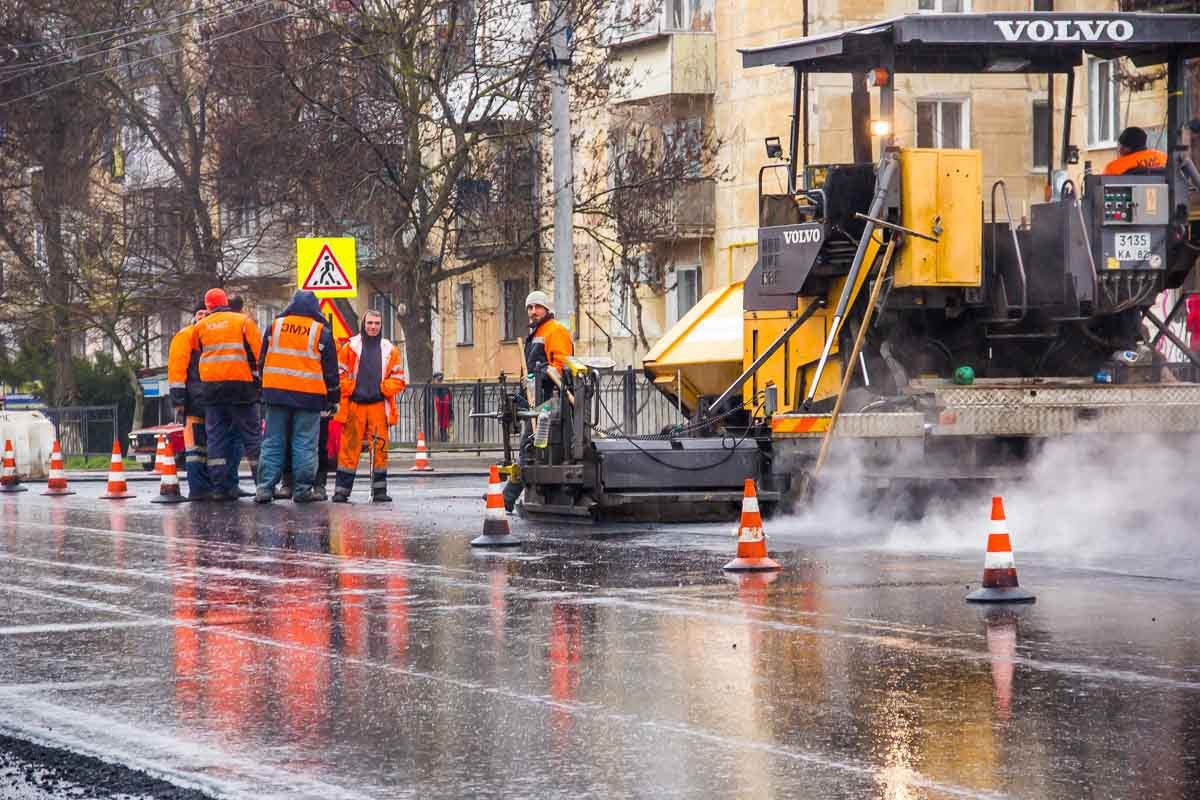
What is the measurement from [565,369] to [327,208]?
836 inches

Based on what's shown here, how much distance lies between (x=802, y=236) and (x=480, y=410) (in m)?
23.4

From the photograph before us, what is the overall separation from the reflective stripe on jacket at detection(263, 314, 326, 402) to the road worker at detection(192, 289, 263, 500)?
67 cm

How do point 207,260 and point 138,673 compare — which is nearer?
point 138,673

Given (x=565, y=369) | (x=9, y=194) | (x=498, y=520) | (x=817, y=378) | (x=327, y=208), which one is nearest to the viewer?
(x=498, y=520)

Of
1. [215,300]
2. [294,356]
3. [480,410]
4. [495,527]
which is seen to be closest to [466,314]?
[480,410]

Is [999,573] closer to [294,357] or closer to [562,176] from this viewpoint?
[294,357]

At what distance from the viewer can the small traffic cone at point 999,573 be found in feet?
33.5

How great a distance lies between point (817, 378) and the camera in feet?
49.1

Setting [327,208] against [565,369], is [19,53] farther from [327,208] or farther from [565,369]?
[565,369]

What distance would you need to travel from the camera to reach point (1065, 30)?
14609 millimetres

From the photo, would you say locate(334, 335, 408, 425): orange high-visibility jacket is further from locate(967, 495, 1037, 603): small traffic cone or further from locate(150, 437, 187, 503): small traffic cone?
locate(967, 495, 1037, 603): small traffic cone

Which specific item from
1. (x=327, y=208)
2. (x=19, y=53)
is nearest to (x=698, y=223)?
(x=327, y=208)

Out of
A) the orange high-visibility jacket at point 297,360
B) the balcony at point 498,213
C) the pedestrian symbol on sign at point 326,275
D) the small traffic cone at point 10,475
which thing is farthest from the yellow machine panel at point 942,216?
the balcony at point 498,213

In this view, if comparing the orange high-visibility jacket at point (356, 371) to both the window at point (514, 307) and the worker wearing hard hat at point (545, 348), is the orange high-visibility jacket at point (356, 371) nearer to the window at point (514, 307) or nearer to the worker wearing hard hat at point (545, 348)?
the worker wearing hard hat at point (545, 348)
